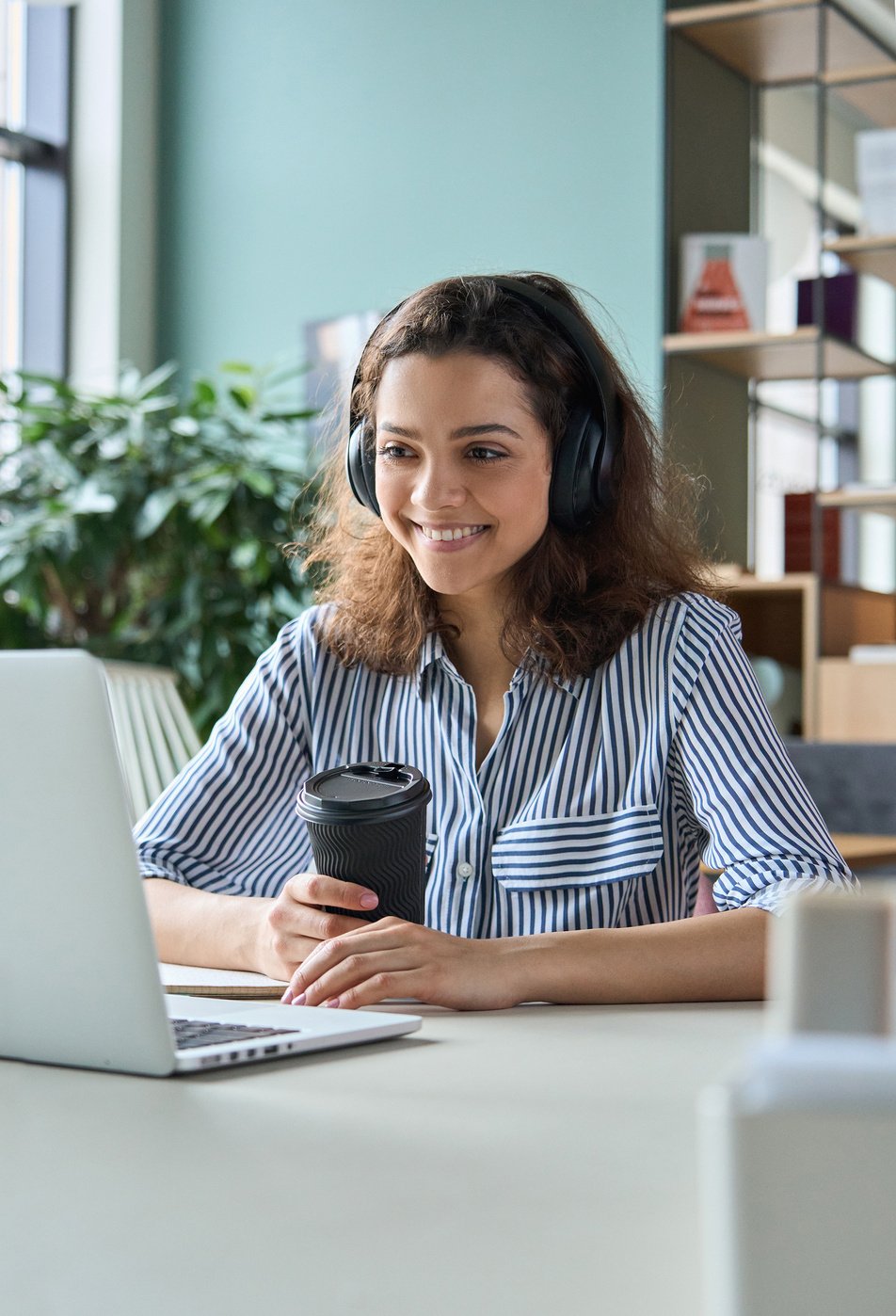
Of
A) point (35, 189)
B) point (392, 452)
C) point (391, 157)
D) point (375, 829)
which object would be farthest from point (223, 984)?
point (35, 189)

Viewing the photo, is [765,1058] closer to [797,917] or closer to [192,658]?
[797,917]

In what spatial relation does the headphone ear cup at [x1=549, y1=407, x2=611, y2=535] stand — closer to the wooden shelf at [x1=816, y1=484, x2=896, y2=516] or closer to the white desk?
the white desk

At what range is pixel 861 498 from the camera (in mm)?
3611

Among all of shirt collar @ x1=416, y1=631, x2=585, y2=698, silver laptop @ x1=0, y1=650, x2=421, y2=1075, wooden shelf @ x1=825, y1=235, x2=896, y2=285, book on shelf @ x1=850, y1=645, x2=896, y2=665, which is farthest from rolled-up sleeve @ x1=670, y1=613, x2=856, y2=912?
wooden shelf @ x1=825, y1=235, x2=896, y2=285

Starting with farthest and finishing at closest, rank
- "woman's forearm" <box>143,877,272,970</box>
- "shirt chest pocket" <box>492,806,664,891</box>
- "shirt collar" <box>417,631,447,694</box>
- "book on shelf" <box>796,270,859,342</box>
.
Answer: "book on shelf" <box>796,270,859,342</box>
"shirt collar" <box>417,631,447,694</box>
"shirt chest pocket" <box>492,806,664,891</box>
"woman's forearm" <box>143,877,272,970</box>

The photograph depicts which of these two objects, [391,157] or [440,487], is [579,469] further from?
[391,157]

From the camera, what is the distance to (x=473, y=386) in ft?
4.44

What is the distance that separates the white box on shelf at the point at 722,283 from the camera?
147 inches

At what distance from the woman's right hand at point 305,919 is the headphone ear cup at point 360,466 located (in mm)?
485

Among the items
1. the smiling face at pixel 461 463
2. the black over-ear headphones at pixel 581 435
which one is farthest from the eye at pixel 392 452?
the black over-ear headphones at pixel 581 435

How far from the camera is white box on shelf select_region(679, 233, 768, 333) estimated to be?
12.3ft

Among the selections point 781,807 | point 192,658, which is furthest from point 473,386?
point 192,658

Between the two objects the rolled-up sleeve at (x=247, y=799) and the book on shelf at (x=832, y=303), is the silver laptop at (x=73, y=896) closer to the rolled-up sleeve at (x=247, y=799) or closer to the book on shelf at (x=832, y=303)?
the rolled-up sleeve at (x=247, y=799)

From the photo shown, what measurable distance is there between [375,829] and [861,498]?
9.27 feet
